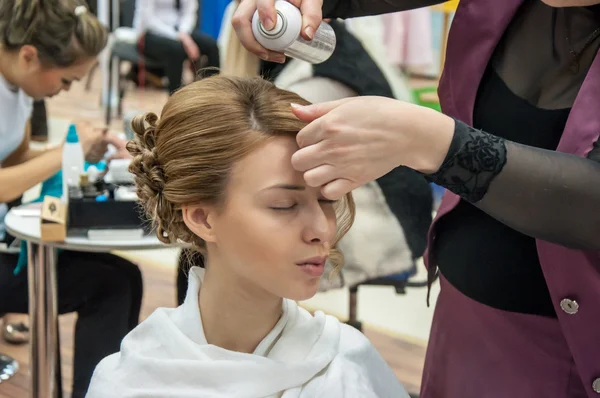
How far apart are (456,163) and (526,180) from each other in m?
0.09

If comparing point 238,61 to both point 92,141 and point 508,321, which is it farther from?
point 508,321

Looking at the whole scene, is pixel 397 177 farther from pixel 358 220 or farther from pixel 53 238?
pixel 53 238

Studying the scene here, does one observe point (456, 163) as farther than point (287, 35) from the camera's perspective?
No

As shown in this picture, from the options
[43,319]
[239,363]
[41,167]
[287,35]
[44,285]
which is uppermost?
[287,35]

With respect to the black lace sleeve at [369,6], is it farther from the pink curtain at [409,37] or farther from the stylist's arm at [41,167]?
the pink curtain at [409,37]

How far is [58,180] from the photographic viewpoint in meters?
2.26

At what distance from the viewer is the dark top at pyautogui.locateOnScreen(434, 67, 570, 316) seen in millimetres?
1076

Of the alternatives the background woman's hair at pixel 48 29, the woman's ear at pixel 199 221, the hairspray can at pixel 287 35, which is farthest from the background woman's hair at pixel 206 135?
the background woman's hair at pixel 48 29

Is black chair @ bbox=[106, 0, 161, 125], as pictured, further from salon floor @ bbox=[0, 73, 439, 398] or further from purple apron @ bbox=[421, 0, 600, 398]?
purple apron @ bbox=[421, 0, 600, 398]

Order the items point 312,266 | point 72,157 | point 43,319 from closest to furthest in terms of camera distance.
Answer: point 312,266, point 43,319, point 72,157

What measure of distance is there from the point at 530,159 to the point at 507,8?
362 millimetres

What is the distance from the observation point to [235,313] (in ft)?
3.92

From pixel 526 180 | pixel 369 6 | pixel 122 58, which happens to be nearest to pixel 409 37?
pixel 122 58

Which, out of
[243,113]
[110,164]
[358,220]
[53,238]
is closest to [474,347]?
[243,113]
